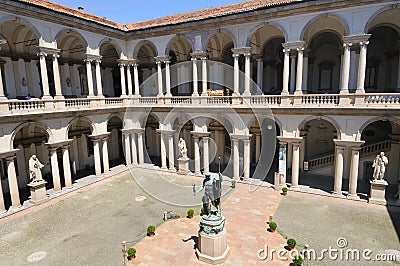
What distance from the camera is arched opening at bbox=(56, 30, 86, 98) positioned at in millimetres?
24864

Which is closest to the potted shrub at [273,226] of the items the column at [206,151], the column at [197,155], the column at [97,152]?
the column at [206,151]

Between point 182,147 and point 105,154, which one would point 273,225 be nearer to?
point 182,147

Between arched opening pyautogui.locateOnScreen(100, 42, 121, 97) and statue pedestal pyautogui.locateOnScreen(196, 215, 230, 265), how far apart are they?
23585 mm

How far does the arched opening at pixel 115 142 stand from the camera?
30.8 meters

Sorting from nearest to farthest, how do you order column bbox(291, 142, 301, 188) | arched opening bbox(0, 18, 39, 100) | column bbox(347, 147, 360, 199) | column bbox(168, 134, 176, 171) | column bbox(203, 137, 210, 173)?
column bbox(347, 147, 360, 199)
column bbox(291, 142, 301, 188)
arched opening bbox(0, 18, 39, 100)
column bbox(203, 137, 210, 173)
column bbox(168, 134, 176, 171)

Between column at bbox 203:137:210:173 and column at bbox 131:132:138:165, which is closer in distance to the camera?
column at bbox 203:137:210:173

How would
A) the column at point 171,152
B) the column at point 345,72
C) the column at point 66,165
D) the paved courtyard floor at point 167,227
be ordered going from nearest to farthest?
the paved courtyard floor at point 167,227, the column at point 345,72, the column at point 66,165, the column at point 171,152

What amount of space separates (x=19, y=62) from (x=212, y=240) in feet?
71.5

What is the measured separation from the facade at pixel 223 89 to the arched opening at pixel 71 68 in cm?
11

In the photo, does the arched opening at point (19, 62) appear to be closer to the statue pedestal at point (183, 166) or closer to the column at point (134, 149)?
the column at point (134, 149)

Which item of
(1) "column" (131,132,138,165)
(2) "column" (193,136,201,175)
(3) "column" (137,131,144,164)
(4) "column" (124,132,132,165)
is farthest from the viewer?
(3) "column" (137,131,144,164)

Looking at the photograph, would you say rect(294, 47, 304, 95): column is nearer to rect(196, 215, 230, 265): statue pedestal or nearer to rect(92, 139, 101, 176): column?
rect(196, 215, 230, 265): statue pedestal

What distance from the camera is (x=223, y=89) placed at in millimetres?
28000

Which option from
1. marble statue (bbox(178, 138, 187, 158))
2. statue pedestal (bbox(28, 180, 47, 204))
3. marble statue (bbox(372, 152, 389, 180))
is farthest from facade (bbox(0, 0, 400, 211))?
marble statue (bbox(372, 152, 389, 180))
